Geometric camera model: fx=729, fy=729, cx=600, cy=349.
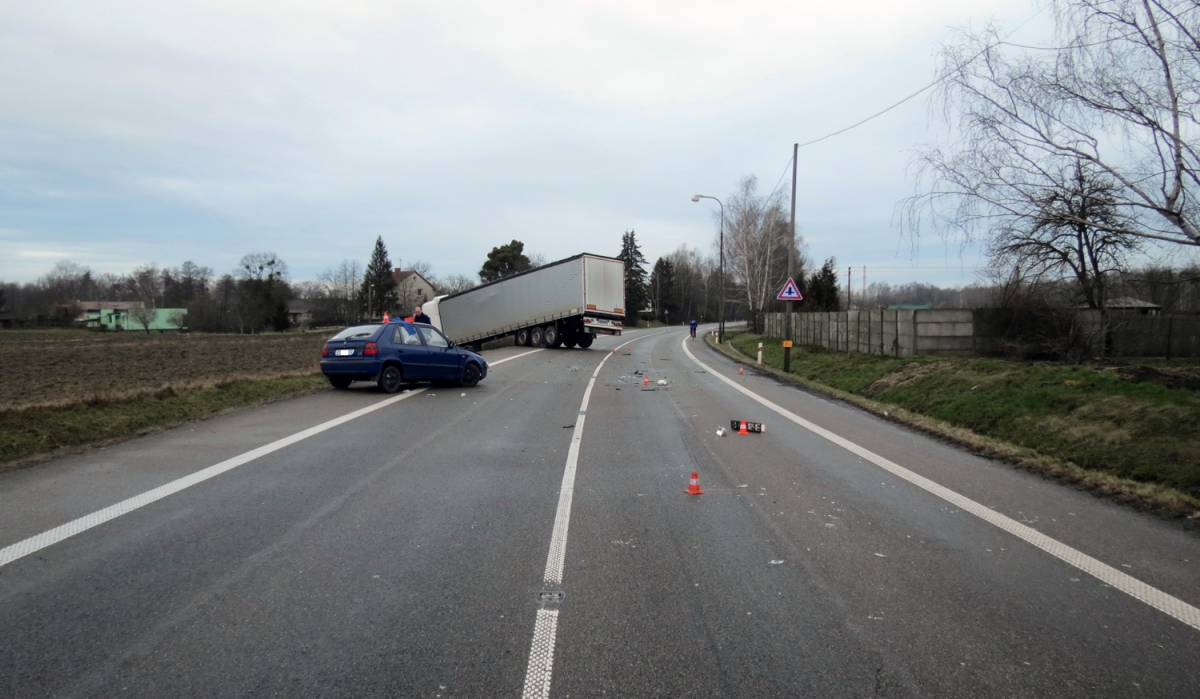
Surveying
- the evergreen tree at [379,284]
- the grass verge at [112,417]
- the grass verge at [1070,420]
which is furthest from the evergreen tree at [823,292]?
the evergreen tree at [379,284]

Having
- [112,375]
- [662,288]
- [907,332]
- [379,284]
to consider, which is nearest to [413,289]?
[379,284]

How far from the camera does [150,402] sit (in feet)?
39.1

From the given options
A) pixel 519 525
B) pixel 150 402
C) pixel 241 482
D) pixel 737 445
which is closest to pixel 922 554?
pixel 519 525

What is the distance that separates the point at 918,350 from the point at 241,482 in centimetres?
1949

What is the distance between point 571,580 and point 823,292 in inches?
2152

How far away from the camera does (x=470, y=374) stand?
16.9m

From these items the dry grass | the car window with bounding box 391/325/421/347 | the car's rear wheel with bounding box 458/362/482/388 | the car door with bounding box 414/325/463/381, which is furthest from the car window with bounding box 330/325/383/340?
the dry grass

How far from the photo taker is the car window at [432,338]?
16156 mm

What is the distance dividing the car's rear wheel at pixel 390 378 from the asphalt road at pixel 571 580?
6.30 m

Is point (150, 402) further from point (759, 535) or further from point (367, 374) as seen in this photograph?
point (759, 535)

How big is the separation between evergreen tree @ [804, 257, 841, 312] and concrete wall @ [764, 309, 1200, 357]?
26641mm

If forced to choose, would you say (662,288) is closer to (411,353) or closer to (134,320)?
(134,320)

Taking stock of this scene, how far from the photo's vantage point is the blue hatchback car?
49.1 feet

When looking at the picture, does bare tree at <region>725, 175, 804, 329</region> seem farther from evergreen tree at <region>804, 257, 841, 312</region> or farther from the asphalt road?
the asphalt road
